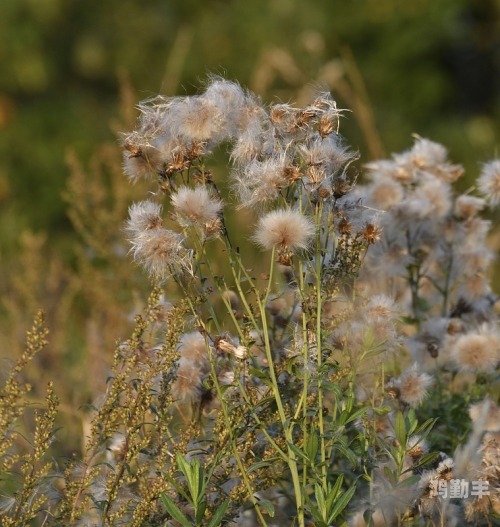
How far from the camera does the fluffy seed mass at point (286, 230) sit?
158 centimetres

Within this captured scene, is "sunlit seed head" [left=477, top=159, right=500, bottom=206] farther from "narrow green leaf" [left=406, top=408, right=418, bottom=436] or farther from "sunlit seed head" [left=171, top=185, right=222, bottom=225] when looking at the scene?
"sunlit seed head" [left=171, top=185, right=222, bottom=225]

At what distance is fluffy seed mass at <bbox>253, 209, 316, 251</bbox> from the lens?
5.17 ft

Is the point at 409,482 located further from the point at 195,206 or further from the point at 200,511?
the point at 195,206

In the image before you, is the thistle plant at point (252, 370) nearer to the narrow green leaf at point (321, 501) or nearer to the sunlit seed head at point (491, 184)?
the narrow green leaf at point (321, 501)

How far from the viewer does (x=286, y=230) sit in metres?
1.58

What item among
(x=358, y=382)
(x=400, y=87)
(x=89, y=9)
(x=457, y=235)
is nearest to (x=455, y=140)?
(x=400, y=87)

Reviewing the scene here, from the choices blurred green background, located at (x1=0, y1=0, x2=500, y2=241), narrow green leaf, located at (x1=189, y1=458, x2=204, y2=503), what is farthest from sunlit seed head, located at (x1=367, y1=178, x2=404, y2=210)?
blurred green background, located at (x1=0, y1=0, x2=500, y2=241)

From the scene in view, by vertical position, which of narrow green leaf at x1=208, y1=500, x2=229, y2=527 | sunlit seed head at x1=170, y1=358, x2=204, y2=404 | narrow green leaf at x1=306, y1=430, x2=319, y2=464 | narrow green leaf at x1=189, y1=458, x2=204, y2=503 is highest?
sunlit seed head at x1=170, y1=358, x2=204, y2=404

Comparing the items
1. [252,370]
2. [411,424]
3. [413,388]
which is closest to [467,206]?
[413,388]

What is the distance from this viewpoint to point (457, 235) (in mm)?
2475

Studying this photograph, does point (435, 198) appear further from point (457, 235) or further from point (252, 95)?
point (252, 95)

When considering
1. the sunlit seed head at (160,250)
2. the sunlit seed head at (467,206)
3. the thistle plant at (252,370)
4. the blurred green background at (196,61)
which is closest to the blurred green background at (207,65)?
the blurred green background at (196,61)

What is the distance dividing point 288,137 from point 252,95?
0.45 ft
